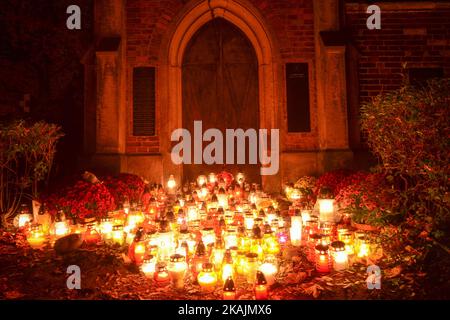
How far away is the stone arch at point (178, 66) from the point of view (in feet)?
29.6

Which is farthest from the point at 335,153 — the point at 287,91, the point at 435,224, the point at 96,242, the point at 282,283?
the point at 96,242

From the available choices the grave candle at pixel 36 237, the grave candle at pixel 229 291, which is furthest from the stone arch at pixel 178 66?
the grave candle at pixel 229 291

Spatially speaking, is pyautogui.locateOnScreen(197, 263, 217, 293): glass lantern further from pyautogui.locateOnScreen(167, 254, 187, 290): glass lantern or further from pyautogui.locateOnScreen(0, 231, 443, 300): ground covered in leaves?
pyautogui.locateOnScreen(167, 254, 187, 290): glass lantern

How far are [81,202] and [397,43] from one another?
835cm

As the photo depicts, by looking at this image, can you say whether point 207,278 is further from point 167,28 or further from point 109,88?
point 167,28

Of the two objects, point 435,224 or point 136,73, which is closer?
point 435,224

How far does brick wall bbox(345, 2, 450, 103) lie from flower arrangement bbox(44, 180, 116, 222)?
6686mm

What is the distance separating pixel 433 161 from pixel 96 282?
4401 millimetres

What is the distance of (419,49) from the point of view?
29.4ft

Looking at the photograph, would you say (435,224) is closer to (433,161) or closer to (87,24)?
(433,161)

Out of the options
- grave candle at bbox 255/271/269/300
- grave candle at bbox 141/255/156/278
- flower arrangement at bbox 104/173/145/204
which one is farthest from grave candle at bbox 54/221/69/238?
grave candle at bbox 255/271/269/300

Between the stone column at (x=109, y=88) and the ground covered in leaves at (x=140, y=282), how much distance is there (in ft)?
12.8

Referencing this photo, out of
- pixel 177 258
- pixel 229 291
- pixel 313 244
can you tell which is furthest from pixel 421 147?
pixel 177 258

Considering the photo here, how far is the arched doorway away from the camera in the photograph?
987 cm
